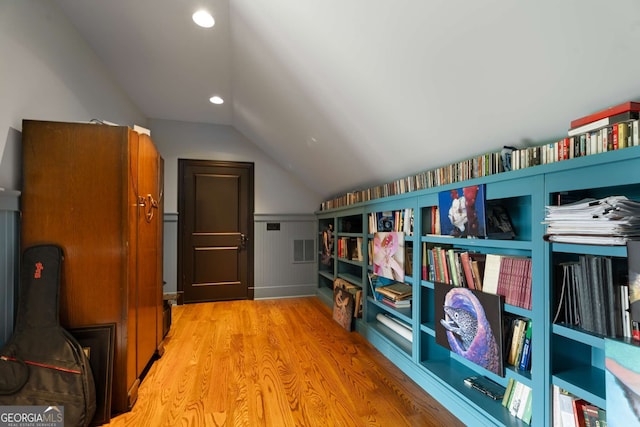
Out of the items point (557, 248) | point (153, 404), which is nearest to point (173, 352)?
point (153, 404)

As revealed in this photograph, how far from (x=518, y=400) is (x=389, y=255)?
1126 mm

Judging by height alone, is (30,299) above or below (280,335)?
above

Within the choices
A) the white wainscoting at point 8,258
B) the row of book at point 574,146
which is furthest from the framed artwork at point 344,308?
→ the white wainscoting at point 8,258

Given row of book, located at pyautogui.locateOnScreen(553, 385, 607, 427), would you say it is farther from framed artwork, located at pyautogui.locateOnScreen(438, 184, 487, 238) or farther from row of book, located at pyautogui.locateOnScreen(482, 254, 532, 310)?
framed artwork, located at pyautogui.locateOnScreen(438, 184, 487, 238)

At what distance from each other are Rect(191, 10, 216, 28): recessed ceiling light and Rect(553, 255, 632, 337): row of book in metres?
2.38

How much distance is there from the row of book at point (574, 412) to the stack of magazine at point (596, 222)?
595 mm

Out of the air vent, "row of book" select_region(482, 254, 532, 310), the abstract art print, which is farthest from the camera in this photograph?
the air vent

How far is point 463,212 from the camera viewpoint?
1.59 metres

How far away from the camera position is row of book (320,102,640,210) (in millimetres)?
971

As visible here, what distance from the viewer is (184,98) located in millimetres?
3242

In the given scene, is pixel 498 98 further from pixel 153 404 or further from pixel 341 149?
pixel 153 404

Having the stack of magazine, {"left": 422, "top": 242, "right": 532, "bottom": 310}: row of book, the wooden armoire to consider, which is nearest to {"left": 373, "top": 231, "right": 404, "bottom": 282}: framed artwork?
{"left": 422, "top": 242, "right": 532, "bottom": 310}: row of book

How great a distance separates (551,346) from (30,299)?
2.37 meters

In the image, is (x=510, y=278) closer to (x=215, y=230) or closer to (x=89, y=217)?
(x=89, y=217)
